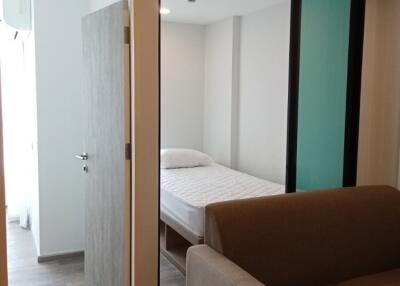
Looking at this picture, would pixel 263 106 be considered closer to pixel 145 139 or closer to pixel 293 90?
pixel 293 90

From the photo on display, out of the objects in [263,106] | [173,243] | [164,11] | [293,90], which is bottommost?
[173,243]

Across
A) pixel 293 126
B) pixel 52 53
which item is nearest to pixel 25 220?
pixel 52 53

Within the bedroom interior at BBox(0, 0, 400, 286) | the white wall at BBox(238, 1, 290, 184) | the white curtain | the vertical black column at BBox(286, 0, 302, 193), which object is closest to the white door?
the bedroom interior at BBox(0, 0, 400, 286)

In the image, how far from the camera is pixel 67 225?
3.62 m

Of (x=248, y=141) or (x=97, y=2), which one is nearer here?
(x=97, y=2)

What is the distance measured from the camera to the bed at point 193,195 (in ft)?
10.5

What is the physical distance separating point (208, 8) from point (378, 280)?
350 centimetres

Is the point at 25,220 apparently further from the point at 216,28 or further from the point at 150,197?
the point at 216,28

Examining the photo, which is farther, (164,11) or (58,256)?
(164,11)

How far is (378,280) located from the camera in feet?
6.85

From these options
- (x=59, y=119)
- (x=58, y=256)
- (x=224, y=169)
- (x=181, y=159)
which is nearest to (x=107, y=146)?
(x=59, y=119)

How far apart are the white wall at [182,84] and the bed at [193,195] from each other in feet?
3.14

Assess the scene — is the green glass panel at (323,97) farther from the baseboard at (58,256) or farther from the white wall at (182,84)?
the white wall at (182,84)

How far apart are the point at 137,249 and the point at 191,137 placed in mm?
3367
